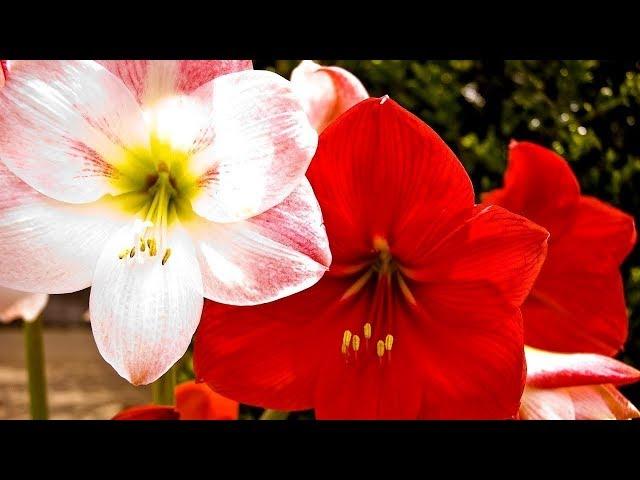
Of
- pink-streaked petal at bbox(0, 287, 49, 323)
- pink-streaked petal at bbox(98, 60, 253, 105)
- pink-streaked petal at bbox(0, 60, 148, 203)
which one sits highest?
pink-streaked petal at bbox(98, 60, 253, 105)

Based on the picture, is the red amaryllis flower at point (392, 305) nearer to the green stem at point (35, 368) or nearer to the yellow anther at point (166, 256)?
the yellow anther at point (166, 256)

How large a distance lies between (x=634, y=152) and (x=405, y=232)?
146 mm

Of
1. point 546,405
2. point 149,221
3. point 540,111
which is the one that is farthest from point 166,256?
point 540,111

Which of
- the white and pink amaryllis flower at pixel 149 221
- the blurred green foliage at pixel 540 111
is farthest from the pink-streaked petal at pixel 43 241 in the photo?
A: the blurred green foliage at pixel 540 111

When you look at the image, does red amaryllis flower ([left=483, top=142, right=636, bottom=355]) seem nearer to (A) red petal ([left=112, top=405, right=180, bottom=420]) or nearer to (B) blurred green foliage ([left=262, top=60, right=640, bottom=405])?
(B) blurred green foliage ([left=262, top=60, right=640, bottom=405])

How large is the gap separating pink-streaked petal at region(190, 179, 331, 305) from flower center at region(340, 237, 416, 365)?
0.11 feet

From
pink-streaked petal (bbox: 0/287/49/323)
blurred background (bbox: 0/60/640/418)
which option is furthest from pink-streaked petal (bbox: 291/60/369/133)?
pink-streaked petal (bbox: 0/287/49/323)

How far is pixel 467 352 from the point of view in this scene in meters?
0.24

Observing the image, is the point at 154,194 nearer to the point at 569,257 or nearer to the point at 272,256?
the point at 272,256

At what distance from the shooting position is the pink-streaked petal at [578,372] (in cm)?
26

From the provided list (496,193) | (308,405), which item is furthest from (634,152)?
(308,405)

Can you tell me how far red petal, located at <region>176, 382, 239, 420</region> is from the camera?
0.98ft

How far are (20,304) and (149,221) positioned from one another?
122 millimetres
